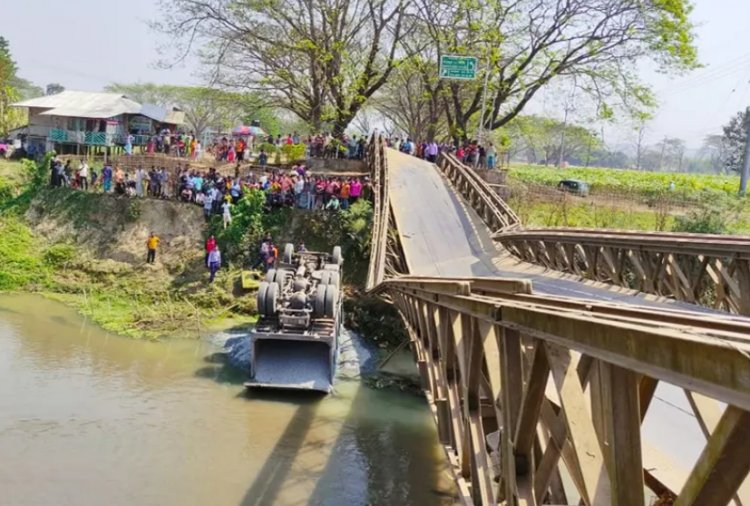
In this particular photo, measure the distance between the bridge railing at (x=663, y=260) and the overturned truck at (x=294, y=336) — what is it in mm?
5672

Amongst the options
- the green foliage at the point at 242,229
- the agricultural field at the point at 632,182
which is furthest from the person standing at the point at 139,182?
the agricultural field at the point at 632,182

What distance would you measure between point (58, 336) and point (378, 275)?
935 cm

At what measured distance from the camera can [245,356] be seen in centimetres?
1858

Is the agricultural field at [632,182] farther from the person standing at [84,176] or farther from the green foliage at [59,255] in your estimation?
the green foliage at [59,255]

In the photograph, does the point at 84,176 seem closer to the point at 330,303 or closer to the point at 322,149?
the point at 322,149

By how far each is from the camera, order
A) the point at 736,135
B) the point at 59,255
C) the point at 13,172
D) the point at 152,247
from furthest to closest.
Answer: the point at 736,135 < the point at 13,172 < the point at 59,255 < the point at 152,247

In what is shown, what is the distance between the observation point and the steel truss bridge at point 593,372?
2.69m

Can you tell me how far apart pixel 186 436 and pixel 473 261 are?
1006cm

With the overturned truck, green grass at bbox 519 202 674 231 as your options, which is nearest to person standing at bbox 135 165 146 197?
the overturned truck

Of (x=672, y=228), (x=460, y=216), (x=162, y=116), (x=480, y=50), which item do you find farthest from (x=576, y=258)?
(x=162, y=116)

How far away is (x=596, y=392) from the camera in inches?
151

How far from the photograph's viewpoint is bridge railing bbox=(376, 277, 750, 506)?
2609 mm

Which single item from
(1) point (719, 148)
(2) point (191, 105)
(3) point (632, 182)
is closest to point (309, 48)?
(3) point (632, 182)

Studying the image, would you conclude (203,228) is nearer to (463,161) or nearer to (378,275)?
(378,275)
